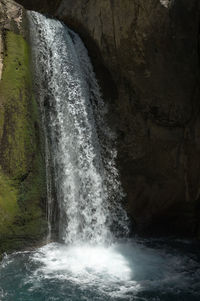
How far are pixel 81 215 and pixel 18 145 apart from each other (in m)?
1.83

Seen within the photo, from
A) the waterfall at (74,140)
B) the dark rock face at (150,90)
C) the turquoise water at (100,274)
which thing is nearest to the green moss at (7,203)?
the turquoise water at (100,274)

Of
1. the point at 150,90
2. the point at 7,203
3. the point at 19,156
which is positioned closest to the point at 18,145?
the point at 19,156

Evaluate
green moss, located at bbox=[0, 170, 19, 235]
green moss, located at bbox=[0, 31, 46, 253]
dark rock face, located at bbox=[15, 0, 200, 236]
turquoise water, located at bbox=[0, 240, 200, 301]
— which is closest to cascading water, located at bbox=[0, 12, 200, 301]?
turquoise water, located at bbox=[0, 240, 200, 301]

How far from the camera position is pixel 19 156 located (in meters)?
7.16

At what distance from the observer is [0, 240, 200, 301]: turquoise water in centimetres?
601

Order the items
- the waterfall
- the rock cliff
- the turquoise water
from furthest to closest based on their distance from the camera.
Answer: the waterfall < the rock cliff < the turquoise water

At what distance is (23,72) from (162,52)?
293 centimetres

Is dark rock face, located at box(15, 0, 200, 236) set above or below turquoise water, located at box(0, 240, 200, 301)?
above

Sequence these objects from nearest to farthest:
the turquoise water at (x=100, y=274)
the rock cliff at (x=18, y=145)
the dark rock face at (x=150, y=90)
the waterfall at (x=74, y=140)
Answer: the turquoise water at (x=100, y=274) → the rock cliff at (x=18, y=145) → the waterfall at (x=74, y=140) → the dark rock face at (x=150, y=90)

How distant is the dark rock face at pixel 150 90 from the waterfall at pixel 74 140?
0.37 metres

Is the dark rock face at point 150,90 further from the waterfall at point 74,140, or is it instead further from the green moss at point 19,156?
the green moss at point 19,156

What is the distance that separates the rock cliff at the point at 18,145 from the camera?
6.97m

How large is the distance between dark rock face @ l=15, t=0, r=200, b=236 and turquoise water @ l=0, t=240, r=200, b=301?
1428mm

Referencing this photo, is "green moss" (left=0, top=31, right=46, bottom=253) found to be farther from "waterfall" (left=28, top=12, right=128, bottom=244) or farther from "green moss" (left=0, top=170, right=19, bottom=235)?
"waterfall" (left=28, top=12, right=128, bottom=244)
